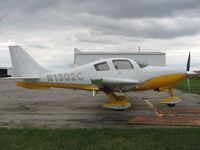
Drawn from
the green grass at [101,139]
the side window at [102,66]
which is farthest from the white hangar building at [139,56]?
the green grass at [101,139]

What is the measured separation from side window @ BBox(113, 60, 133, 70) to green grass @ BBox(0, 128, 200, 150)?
15.2 feet

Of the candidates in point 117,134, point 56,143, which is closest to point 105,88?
point 117,134

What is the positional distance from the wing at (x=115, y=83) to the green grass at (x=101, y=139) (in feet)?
10.8

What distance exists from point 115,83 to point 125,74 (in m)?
1.14

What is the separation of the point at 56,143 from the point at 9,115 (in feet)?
15.2

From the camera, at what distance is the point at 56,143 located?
553 centimetres

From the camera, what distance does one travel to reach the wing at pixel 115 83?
31.7 ft

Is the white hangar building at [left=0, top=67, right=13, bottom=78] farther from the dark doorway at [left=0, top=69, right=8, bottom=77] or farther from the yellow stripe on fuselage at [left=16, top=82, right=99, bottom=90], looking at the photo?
the yellow stripe on fuselage at [left=16, top=82, right=99, bottom=90]

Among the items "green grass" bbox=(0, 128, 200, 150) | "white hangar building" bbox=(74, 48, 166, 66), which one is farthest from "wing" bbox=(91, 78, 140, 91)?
"white hangar building" bbox=(74, 48, 166, 66)

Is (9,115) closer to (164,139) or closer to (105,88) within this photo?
(105,88)

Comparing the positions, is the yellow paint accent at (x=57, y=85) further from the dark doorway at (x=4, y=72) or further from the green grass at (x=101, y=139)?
the dark doorway at (x=4, y=72)

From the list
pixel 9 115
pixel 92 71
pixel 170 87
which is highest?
pixel 92 71

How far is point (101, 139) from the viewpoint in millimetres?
5758

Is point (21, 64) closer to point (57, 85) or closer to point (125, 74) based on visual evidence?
point (57, 85)
